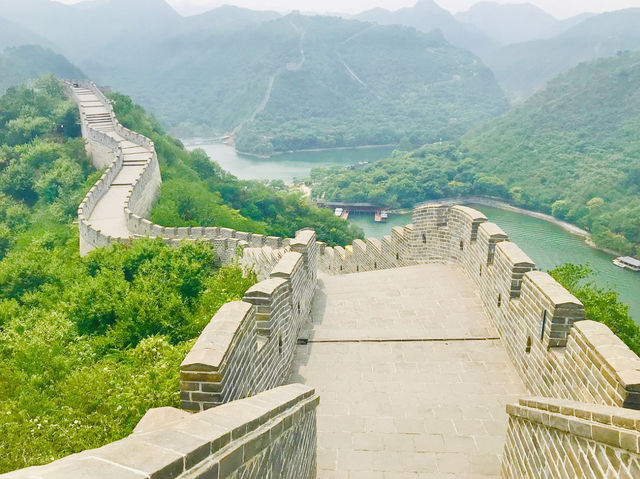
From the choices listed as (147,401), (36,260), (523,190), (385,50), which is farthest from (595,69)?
(147,401)

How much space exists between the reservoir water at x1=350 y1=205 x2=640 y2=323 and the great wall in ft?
100.0

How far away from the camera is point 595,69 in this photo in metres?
85.2

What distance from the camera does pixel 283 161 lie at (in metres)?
96.2

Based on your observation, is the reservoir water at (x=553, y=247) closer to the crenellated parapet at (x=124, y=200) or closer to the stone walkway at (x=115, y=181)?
the crenellated parapet at (x=124, y=200)

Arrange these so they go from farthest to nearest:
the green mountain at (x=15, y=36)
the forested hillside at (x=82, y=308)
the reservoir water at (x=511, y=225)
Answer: the green mountain at (x=15, y=36) < the reservoir water at (x=511, y=225) < the forested hillside at (x=82, y=308)

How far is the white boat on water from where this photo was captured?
139ft

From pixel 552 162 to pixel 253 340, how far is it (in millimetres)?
72872

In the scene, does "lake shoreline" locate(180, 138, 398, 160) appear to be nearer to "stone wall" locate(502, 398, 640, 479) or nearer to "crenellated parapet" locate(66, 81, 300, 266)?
"crenellated parapet" locate(66, 81, 300, 266)

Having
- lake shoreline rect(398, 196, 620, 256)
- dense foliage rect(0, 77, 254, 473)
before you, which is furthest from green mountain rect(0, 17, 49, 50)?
dense foliage rect(0, 77, 254, 473)

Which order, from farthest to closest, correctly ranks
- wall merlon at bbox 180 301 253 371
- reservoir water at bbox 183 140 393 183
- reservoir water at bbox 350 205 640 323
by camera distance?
reservoir water at bbox 183 140 393 183 → reservoir water at bbox 350 205 640 323 → wall merlon at bbox 180 301 253 371

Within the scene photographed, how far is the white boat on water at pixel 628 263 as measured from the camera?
42344mm

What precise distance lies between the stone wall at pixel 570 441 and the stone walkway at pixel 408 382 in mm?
596

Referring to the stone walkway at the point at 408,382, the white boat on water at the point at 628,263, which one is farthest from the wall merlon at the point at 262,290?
the white boat on water at the point at 628,263

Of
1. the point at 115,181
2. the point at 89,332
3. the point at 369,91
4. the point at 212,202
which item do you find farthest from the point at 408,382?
the point at 369,91
